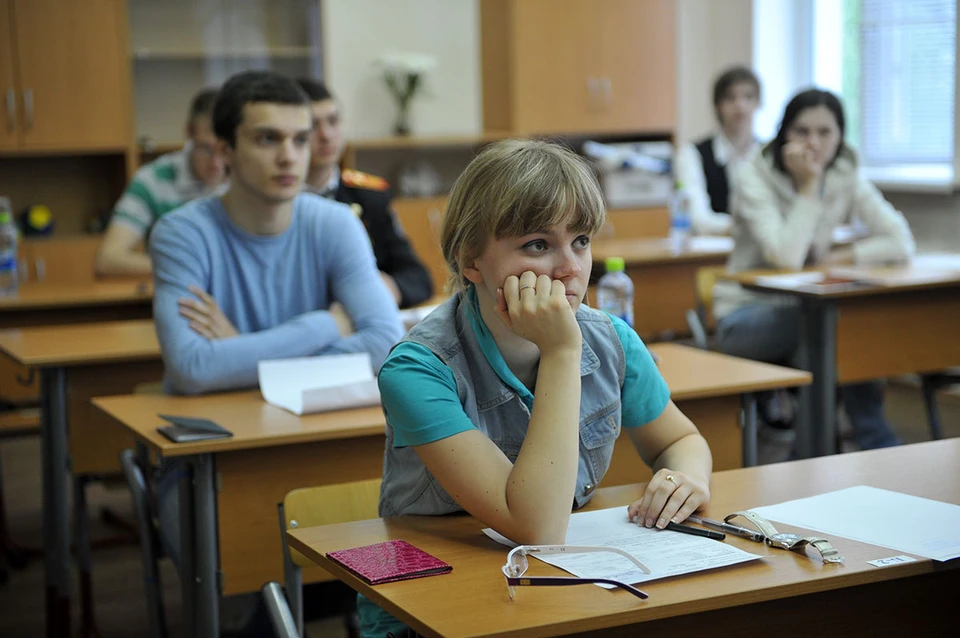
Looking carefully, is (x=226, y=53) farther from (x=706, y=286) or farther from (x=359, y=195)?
(x=706, y=286)

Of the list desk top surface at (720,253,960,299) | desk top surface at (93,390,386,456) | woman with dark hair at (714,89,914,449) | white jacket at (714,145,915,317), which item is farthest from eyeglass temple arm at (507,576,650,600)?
white jacket at (714,145,915,317)

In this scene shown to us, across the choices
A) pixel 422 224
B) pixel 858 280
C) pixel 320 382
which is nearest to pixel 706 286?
pixel 858 280

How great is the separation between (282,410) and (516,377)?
882 mm

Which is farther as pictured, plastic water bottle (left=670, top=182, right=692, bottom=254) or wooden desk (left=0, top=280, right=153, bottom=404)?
plastic water bottle (left=670, top=182, right=692, bottom=254)

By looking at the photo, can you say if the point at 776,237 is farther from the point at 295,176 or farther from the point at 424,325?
the point at 424,325

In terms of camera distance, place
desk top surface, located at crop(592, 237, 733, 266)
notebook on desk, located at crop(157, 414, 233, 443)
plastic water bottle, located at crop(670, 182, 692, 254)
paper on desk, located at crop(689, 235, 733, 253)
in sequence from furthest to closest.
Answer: plastic water bottle, located at crop(670, 182, 692, 254) < paper on desk, located at crop(689, 235, 733, 253) < desk top surface, located at crop(592, 237, 733, 266) < notebook on desk, located at crop(157, 414, 233, 443)

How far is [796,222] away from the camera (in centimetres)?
399

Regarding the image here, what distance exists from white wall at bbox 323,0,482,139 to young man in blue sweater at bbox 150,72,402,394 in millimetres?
3557

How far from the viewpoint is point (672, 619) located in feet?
3.93

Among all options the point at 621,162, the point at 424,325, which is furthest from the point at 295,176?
the point at 621,162

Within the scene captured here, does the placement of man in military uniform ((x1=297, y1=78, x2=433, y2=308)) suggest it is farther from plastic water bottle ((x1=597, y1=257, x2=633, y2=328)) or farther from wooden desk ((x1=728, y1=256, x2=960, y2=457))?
wooden desk ((x1=728, y1=256, x2=960, y2=457))

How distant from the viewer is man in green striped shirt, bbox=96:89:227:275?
15.1ft

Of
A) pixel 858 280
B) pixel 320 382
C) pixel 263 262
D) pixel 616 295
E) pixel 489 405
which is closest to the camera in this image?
pixel 489 405

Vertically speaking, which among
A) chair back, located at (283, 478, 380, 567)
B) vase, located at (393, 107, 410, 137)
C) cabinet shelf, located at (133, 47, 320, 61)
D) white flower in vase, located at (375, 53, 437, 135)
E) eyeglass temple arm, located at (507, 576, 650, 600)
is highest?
cabinet shelf, located at (133, 47, 320, 61)
